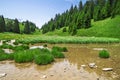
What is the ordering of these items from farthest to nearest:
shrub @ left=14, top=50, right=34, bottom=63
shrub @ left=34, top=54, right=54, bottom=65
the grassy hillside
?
1. the grassy hillside
2. shrub @ left=14, top=50, right=34, bottom=63
3. shrub @ left=34, top=54, right=54, bottom=65

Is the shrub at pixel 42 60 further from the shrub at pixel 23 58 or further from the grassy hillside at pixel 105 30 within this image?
the grassy hillside at pixel 105 30

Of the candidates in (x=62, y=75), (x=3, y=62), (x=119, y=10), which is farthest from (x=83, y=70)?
(x=119, y=10)

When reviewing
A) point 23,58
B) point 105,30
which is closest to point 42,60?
point 23,58

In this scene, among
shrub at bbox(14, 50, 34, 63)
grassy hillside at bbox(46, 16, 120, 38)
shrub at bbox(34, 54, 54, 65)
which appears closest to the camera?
shrub at bbox(34, 54, 54, 65)

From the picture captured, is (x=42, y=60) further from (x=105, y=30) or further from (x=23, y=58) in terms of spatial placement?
(x=105, y=30)

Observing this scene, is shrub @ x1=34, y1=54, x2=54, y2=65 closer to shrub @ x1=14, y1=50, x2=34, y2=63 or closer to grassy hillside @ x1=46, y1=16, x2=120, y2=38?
shrub @ x1=14, y1=50, x2=34, y2=63

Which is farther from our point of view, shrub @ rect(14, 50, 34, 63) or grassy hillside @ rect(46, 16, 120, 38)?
grassy hillside @ rect(46, 16, 120, 38)

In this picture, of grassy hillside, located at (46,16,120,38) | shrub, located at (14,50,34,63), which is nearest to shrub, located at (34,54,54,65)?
shrub, located at (14,50,34,63)

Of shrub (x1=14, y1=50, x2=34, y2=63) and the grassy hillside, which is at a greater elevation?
the grassy hillside

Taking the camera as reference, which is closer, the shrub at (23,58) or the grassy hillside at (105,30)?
the shrub at (23,58)

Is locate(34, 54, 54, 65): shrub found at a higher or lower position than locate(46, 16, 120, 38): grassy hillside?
lower

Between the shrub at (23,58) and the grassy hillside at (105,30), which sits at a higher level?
the grassy hillside at (105,30)

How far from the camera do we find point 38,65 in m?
15.7

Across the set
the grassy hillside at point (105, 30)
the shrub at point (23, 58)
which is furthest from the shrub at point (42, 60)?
the grassy hillside at point (105, 30)
